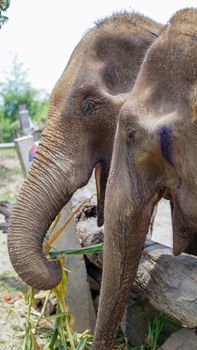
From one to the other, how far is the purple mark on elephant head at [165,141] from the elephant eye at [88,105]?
807 mm

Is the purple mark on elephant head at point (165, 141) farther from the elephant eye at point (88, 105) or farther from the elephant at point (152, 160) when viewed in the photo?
the elephant eye at point (88, 105)

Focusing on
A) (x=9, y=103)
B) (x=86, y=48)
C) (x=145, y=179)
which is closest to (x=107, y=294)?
(x=145, y=179)

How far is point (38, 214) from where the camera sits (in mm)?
2445

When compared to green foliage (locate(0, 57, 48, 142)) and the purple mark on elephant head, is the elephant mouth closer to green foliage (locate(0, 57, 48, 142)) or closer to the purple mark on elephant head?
the purple mark on elephant head

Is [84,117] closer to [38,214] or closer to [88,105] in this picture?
[88,105]

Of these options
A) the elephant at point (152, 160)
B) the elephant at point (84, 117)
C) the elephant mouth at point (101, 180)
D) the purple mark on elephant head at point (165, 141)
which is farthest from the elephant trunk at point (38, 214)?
the purple mark on elephant head at point (165, 141)

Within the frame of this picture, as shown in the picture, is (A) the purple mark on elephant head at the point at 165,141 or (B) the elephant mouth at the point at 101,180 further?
(B) the elephant mouth at the point at 101,180

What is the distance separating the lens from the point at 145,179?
1.93m

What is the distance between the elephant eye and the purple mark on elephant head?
81cm

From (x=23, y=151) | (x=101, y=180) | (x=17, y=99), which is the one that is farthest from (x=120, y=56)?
(x=17, y=99)

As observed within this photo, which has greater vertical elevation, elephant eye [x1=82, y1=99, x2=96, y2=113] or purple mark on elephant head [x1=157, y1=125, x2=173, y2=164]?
elephant eye [x1=82, y1=99, x2=96, y2=113]

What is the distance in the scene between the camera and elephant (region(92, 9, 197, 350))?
1789 millimetres

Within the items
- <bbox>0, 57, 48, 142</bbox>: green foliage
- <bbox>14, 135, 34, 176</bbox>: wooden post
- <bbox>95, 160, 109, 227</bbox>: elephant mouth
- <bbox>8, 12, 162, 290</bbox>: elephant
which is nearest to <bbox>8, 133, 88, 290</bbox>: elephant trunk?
<bbox>8, 12, 162, 290</bbox>: elephant

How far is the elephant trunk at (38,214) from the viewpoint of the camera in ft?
7.37
